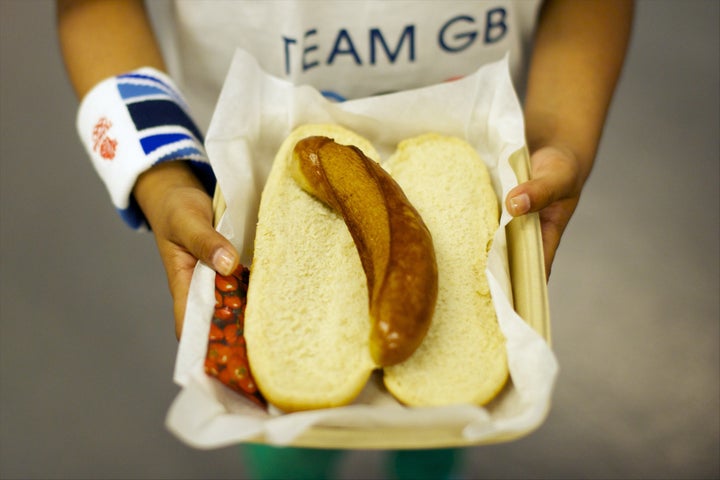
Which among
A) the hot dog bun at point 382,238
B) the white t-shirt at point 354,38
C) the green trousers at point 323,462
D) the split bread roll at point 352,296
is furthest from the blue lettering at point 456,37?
the green trousers at point 323,462

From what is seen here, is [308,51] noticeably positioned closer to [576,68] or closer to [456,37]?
[456,37]

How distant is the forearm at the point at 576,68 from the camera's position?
138 cm

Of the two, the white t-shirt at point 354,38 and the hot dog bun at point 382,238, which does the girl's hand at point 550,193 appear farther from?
the white t-shirt at point 354,38

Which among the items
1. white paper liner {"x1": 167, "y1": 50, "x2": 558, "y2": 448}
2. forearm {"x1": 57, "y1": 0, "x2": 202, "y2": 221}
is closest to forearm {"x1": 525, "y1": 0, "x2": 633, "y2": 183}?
white paper liner {"x1": 167, "y1": 50, "x2": 558, "y2": 448}

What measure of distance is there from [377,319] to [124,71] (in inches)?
31.9

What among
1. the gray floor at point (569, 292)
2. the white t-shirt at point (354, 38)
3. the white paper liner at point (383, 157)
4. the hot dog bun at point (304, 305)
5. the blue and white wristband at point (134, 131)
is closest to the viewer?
the white paper liner at point (383, 157)

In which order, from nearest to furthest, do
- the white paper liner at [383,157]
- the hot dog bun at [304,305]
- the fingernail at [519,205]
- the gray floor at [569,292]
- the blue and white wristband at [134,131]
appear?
the white paper liner at [383,157], the hot dog bun at [304,305], the fingernail at [519,205], the blue and white wristband at [134,131], the gray floor at [569,292]

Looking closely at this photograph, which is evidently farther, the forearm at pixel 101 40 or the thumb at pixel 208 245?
the forearm at pixel 101 40

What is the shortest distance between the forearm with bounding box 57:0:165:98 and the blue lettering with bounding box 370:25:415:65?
1.45 ft

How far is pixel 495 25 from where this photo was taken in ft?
4.43

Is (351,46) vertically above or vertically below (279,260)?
above

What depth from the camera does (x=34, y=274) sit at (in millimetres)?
2148

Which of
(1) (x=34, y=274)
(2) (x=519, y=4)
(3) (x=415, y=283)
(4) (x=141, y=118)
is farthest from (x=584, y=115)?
(1) (x=34, y=274)

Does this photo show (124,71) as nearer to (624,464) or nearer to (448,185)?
(448,185)
